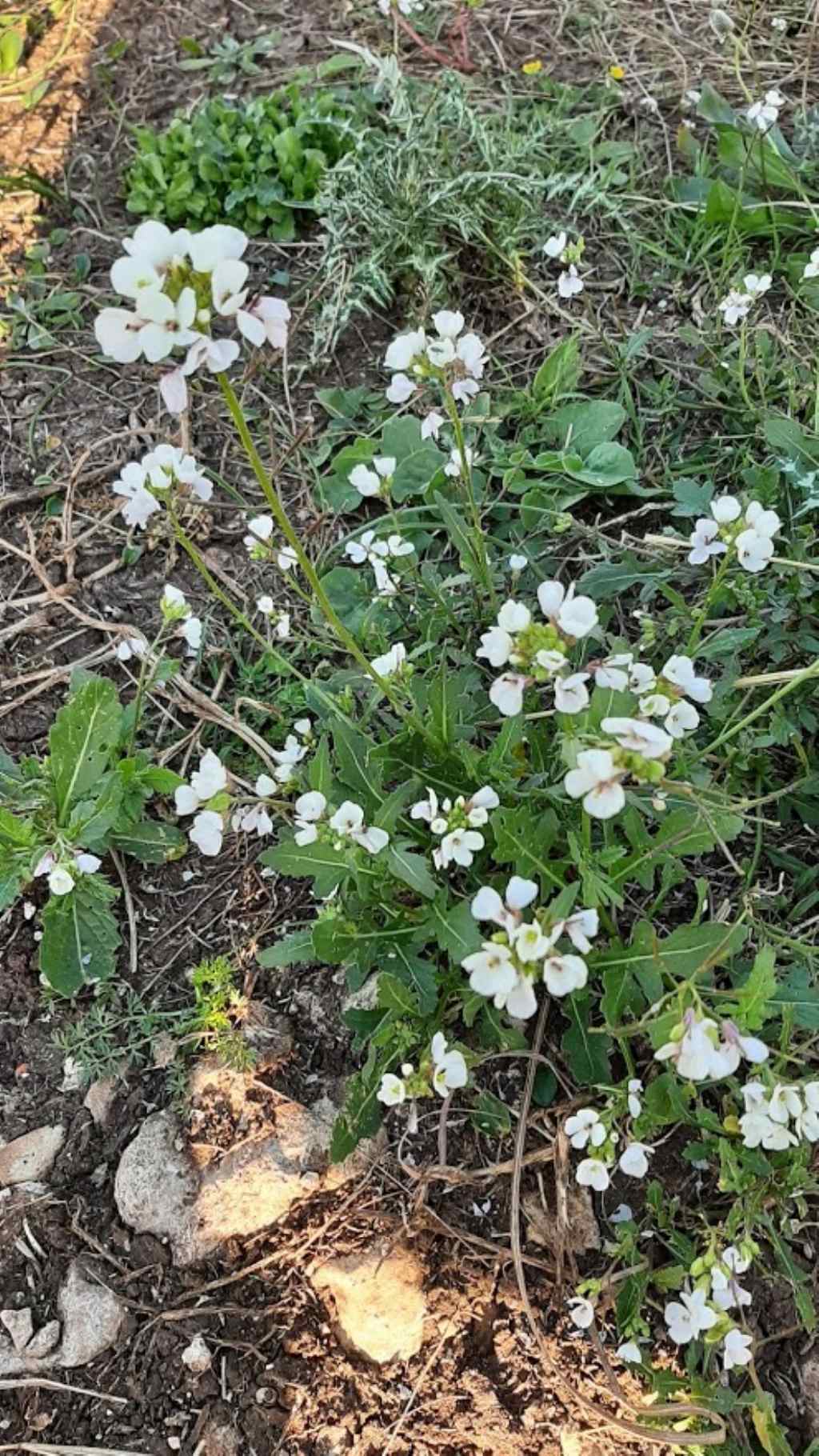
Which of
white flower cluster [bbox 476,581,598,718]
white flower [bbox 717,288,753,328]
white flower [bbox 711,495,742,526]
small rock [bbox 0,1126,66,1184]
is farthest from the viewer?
white flower [bbox 717,288,753,328]

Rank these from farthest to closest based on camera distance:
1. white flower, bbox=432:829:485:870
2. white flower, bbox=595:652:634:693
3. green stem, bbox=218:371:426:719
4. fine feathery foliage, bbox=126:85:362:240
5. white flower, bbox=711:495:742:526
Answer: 1. fine feathery foliage, bbox=126:85:362:240
2. white flower, bbox=711:495:742:526
3. white flower, bbox=432:829:485:870
4. white flower, bbox=595:652:634:693
5. green stem, bbox=218:371:426:719

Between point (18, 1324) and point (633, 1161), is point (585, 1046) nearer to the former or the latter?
point (633, 1161)

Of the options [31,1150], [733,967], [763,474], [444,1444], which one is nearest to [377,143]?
[763,474]

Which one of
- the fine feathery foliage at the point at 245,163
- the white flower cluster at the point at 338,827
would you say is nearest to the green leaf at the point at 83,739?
the white flower cluster at the point at 338,827

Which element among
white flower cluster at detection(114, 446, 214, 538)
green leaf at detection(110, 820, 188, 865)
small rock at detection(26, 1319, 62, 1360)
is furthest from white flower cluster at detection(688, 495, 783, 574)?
small rock at detection(26, 1319, 62, 1360)

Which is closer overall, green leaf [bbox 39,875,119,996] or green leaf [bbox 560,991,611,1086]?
green leaf [bbox 560,991,611,1086]

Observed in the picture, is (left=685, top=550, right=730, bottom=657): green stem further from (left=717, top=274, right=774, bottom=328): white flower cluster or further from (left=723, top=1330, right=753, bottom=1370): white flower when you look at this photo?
(left=723, top=1330, right=753, bottom=1370): white flower
